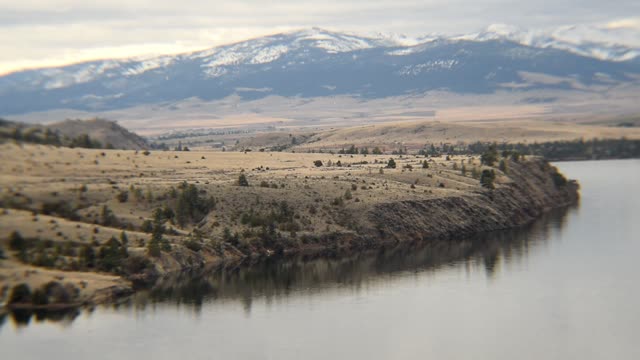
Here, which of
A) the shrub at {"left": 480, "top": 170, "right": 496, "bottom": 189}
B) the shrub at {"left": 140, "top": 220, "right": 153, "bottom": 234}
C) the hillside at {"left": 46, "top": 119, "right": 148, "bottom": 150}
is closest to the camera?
the shrub at {"left": 140, "top": 220, "right": 153, "bottom": 234}

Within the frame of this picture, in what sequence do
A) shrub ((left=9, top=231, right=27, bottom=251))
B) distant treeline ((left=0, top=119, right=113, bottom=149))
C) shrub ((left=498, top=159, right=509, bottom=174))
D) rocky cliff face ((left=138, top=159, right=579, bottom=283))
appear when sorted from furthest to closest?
shrub ((left=498, top=159, right=509, bottom=174)), distant treeline ((left=0, top=119, right=113, bottom=149)), rocky cliff face ((left=138, top=159, right=579, bottom=283)), shrub ((left=9, top=231, right=27, bottom=251))

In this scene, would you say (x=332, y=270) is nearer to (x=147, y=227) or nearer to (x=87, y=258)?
(x=147, y=227)

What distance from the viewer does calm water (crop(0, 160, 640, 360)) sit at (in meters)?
56.3

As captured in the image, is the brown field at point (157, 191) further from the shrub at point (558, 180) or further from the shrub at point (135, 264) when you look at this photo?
the shrub at point (558, 180)

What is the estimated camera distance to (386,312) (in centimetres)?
6425

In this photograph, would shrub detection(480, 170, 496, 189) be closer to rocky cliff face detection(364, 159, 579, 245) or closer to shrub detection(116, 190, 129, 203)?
rocky cliff face detection(364, 159, 579, 245)

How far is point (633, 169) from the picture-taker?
157250 millimetres

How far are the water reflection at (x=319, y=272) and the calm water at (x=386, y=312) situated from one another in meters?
0.13

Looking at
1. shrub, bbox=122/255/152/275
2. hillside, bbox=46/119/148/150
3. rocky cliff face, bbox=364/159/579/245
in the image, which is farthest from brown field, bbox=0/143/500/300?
hillside, bbox=46/119/148/150

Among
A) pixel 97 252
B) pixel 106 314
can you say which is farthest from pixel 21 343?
pixel 97 252

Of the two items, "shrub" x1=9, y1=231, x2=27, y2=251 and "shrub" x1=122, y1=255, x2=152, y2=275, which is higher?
"shrub" x1=9, y1=231, x2=27, y2=251

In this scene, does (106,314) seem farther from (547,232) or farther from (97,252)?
(547,232)

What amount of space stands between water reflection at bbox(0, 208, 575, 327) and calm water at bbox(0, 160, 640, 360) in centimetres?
13

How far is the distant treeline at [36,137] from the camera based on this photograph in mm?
108000
